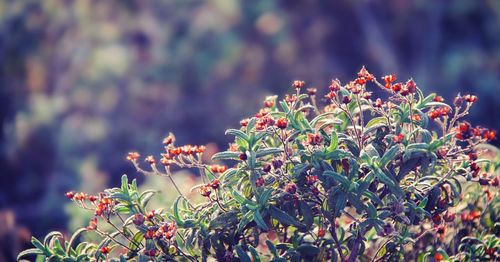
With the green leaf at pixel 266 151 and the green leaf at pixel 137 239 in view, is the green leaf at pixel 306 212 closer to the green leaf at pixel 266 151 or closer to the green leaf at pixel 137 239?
the green leaf at pixel 266 151

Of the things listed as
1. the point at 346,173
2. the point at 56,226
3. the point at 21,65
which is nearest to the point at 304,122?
the point at 346,173

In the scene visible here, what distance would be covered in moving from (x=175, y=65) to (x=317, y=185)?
31.0 feet

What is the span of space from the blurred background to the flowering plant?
5698mm

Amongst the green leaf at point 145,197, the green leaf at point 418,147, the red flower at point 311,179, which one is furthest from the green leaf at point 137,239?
the green leaf at point 418,147

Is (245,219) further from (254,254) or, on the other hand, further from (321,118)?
(321,118)

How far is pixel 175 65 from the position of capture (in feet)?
38.7

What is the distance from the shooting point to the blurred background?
9102mm

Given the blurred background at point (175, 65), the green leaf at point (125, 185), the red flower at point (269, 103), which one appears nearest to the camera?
the green leaf at point (125, 185)

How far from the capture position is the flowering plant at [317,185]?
2.44m

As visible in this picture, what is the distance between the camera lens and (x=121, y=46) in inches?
465

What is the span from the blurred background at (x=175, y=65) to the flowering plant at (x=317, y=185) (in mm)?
5698

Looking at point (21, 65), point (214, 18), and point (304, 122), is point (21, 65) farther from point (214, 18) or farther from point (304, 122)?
point (304, 122)

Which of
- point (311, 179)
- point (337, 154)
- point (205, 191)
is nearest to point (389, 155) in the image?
point (337, 154)

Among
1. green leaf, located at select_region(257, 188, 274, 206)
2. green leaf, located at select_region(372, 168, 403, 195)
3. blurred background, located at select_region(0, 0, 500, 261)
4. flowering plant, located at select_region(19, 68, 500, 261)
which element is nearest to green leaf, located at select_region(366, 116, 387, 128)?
flowering plant, located at select_region(19, 68, 500, 261)
